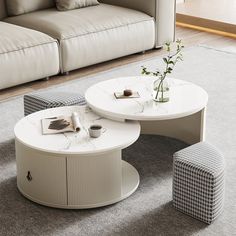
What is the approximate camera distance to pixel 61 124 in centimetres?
324

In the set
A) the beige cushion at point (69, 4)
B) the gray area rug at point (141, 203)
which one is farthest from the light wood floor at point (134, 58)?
the beige cushion at point (69, 4)

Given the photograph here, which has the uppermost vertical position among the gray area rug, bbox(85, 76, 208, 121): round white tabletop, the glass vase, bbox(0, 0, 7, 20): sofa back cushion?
bbox(0, 0, 7, 20): sofa back cushion

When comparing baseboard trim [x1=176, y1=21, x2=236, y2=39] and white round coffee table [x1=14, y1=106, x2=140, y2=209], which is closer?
white round coffee table [x1=14, y1=106, x2=140, y2=209]

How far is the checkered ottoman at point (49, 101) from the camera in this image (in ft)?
12.1

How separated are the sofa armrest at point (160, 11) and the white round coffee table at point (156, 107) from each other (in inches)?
68.1

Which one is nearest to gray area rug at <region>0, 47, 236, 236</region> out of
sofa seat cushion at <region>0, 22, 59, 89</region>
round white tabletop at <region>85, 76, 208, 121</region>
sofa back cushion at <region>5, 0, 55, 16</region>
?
sofa seat cushion at <region>0, 22, 59, 89</region>

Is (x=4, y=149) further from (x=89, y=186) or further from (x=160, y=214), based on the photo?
(x=160, y=214)

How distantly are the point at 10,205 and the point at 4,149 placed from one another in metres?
0.65

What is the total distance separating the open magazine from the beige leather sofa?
1337mm

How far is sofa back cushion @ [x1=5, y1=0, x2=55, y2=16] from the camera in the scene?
5.26 m

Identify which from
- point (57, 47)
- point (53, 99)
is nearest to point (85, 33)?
point (57, 47)

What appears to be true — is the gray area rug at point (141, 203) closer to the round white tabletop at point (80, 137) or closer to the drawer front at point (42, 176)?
the drawer front at point (42, 176)

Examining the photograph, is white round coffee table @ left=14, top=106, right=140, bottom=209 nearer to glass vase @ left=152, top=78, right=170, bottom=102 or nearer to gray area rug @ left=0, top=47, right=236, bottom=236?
gray area rug @ left=0, top=47, right=236, bottom=236

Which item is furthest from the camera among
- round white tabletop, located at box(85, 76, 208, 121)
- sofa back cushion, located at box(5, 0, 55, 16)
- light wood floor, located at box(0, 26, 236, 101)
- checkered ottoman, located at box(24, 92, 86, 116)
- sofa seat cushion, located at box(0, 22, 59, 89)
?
sofa back cushion, located at box(5, 0, 55, 16)
